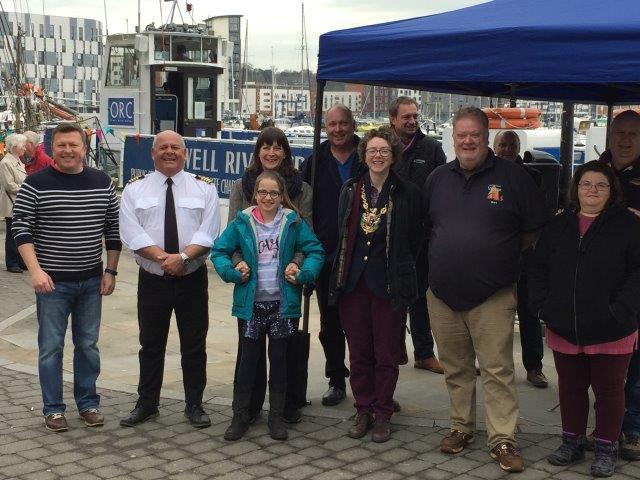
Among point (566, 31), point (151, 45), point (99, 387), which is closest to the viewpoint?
point (566, 31)

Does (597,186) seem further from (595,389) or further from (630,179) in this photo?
(595,389)

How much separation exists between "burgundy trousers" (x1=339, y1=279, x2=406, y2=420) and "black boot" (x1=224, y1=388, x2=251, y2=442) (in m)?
0.66

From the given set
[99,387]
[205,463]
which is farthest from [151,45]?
[205,463]

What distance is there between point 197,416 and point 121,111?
15.8 meters

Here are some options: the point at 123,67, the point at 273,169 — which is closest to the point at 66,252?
the point at 273,169

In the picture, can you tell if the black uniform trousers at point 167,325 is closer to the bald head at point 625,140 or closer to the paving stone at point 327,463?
the paving stone at point 327,463

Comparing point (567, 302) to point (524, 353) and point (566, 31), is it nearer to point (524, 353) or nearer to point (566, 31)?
point (566, 31)

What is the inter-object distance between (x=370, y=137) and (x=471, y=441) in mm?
1887

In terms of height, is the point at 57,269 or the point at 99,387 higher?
the point at 57,269

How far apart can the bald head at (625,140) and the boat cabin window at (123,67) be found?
1625 cm

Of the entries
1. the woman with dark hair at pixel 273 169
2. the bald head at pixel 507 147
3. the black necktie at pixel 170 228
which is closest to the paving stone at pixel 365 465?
the woman with dark hair at pixel 273 169

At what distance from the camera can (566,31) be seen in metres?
4.86

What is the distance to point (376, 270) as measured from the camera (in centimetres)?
550

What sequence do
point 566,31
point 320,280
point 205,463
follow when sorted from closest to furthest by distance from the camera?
point 566,31
point 205,463
point 320,280
